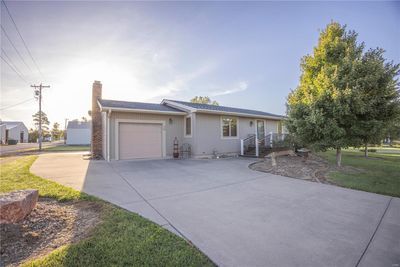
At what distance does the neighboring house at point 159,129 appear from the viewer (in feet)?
34.8

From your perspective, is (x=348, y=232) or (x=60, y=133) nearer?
(x=348, y=232)

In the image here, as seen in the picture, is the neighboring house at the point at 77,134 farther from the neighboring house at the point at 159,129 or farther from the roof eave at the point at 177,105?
the roof eave at the point at 177,105

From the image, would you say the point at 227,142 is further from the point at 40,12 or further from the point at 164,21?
the point at 40,12

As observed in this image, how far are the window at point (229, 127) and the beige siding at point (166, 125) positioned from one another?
118 inches

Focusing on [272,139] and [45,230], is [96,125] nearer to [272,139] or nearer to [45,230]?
[45,230]

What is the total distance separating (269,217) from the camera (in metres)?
3.38

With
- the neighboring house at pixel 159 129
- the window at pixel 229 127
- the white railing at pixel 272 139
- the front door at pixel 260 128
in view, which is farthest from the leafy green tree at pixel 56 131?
the white railing at pixel 272 139

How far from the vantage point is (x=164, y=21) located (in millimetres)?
8211

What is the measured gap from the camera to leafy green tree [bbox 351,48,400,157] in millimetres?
7223

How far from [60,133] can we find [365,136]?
8602cm

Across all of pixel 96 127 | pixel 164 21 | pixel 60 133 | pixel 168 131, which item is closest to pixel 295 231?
pixel 164 21

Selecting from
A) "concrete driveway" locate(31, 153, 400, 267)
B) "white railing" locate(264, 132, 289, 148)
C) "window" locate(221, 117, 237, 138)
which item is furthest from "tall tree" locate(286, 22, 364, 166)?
"window" locate(221, 117, 237, 138)

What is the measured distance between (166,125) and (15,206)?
9487mm

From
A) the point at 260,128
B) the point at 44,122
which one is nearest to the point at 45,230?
the point at 260,128
